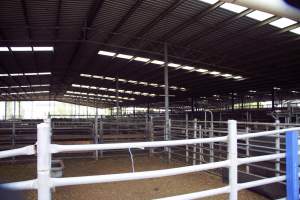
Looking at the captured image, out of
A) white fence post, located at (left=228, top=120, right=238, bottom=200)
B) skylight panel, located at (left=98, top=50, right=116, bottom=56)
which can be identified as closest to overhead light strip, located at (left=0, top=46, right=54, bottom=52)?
skylight panel, located at (left=98, top=50, right=116, bottom=56)

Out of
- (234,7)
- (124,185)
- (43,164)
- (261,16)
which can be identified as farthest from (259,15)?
(43,164)

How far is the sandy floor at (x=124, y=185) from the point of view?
18.7ft

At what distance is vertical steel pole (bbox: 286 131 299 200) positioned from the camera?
121 inches

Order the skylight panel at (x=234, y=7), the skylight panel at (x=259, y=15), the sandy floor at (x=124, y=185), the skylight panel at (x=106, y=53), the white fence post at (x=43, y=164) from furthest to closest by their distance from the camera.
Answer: the skylight panel at (x=106, y=53), the skylight panel at (x=259, y=15), the skylight panel at (x=234, y=7), the sandy floor at (x=124, y=185), the white fence post at (x=43, y=164)

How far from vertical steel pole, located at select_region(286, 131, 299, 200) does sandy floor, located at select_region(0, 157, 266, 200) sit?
2.50 meters

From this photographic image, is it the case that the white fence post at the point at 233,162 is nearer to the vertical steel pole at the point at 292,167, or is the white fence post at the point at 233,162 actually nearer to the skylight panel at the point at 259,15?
the vertical steel pole at the point at 292,167

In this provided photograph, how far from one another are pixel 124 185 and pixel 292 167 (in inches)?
156

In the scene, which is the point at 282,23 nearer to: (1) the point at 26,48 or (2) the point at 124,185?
(2) the point at 124,185

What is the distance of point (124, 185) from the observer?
252 inches

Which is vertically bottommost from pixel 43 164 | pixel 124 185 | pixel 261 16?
pixel 124 185

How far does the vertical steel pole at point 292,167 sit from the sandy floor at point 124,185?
250cm

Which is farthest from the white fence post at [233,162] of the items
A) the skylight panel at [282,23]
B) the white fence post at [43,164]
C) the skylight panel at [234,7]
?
the skylight panel at [282,23]

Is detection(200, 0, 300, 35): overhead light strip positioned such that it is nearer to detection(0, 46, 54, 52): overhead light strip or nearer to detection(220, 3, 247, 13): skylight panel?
detection(220, 3, 247, 13): skylight panel

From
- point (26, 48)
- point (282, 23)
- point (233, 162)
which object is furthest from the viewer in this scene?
point (26, 48)
